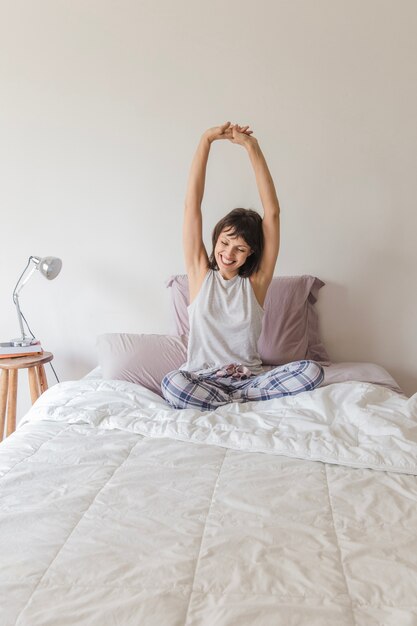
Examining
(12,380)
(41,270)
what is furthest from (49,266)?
(12,380)

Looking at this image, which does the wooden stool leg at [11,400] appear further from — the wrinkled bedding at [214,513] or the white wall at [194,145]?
the wrinkled bedding at [214,513]

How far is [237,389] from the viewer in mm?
1752

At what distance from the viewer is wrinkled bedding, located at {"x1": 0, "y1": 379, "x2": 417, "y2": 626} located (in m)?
0.72

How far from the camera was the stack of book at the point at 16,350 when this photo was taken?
6.92 ft

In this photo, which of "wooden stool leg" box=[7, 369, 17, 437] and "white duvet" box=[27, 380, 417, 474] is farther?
"wooden stool leg" box=[7, 369, 17, 437]

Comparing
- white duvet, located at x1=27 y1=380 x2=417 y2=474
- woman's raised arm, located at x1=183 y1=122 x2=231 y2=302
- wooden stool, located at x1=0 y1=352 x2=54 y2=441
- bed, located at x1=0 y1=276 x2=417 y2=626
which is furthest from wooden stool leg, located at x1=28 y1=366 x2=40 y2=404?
woman's raised arm, located at x1=183 y1=122 x2=231 y2=302

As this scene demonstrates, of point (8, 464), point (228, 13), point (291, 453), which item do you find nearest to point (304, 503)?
point (291, 453)

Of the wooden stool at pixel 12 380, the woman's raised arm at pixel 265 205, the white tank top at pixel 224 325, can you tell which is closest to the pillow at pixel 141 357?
the white tank top at pixel 224 325

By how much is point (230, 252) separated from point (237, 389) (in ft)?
1.57

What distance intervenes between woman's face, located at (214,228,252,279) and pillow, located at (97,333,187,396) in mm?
360

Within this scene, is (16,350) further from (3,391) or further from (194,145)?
(194,145)

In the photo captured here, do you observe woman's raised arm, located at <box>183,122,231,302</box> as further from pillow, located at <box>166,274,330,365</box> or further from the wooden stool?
the wooden stool

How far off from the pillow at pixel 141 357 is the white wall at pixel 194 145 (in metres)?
0.33

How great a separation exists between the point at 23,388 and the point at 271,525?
1904 millimetres
